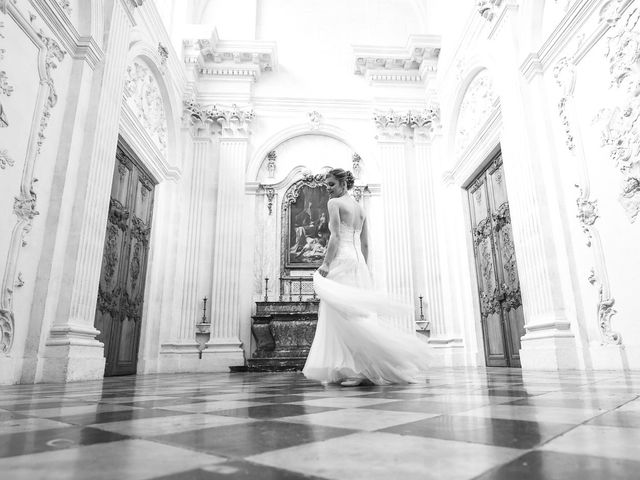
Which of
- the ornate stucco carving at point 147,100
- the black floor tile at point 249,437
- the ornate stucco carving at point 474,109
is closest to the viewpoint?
the black floor tile at point 249,437

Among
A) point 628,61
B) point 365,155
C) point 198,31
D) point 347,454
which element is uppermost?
point 198,31

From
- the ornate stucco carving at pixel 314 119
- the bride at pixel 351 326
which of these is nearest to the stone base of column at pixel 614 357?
the bride at pixel 351 326

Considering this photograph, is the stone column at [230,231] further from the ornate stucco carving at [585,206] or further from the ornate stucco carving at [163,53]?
the ornate stucco carving at [585,206]

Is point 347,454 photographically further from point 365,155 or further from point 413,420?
point 365,155

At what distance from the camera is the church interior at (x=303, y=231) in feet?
3.73

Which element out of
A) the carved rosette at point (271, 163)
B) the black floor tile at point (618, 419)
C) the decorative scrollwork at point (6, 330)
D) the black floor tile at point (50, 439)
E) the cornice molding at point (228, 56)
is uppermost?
the cornice molding at point (228, 56)

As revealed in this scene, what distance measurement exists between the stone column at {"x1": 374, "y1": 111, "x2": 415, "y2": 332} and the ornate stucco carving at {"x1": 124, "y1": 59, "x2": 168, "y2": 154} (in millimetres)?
4704

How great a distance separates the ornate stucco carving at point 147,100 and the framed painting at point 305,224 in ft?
9.68

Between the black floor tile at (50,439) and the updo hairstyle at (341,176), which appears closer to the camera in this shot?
the black floor tile at (50,439)

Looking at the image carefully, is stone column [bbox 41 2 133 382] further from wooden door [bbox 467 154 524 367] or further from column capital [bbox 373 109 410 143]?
wooden door [bbox 467 154 524 367]

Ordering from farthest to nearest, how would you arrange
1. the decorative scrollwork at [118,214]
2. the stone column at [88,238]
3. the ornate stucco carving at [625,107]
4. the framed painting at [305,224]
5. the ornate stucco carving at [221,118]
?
the ornate stucco carving at [221,118], the framed painting at [305,224], the decorative scrollwork at [118,214], the stone column at [88,238], the ornate stucco carving at [625,107]

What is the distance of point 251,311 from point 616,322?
6.42 meters

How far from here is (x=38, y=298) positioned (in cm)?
446

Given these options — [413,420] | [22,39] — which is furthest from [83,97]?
[413,420]
